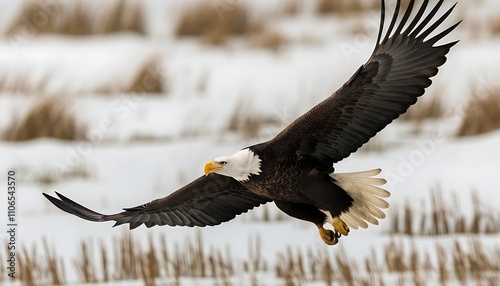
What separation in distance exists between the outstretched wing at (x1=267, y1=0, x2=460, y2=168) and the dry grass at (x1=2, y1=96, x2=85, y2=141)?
368 inches

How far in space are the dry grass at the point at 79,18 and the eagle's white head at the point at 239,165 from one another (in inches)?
504

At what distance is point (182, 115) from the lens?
1401cm

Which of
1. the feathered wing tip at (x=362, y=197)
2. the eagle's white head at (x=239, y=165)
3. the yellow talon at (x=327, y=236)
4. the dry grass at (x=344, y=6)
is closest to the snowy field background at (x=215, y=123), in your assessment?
the dry grass at (x=344, y=6)

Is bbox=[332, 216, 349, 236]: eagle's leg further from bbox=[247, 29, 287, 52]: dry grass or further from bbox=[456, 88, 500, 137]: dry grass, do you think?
bbox=[247, 29, 287, 52]: dry grass

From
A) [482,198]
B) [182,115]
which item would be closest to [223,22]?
[182,115]

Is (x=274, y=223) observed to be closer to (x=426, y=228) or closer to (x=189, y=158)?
(x=426, y=228)

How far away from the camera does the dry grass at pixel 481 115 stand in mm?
13133

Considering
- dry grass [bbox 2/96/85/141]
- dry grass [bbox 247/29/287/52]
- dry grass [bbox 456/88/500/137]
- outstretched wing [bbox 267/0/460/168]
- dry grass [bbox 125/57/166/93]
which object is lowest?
outstretched wing [bbox 267/0/460/168]

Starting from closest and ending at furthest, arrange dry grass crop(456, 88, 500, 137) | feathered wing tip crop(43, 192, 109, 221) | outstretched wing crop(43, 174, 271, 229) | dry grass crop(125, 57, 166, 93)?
1. feathered wing tip crop(43, 192, 109, 221)
2. outstretched wing crop(43, 174, 271, 229)
3. dry grass crop(456, 88, 500, 137)
4. dry grass crop(125, 57, 166, 93)

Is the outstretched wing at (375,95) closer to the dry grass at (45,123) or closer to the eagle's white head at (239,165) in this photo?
the eagle's white head at (239,165)

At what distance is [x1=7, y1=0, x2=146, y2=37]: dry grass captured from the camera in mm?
17000

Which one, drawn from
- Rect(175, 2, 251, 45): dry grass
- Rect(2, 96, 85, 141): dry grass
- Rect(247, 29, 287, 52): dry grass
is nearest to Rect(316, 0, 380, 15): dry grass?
Rect(175, 2, 251, 45): dry grass

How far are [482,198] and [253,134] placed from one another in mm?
2925

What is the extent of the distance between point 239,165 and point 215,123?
30.4 feet
